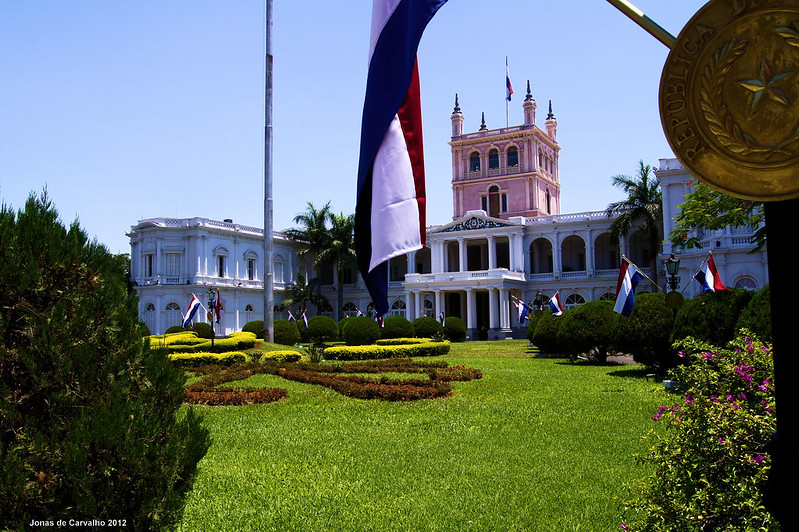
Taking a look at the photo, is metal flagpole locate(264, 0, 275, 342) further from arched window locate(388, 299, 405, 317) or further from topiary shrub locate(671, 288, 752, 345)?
arched window locate(388, 299, 405, 317)

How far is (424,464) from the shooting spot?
22.2ft

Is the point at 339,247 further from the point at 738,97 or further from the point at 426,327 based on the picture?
the point at 738,97

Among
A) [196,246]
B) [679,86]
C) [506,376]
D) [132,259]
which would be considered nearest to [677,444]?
[679,86]

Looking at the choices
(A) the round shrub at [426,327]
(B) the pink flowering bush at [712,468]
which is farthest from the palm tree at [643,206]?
(B) the pink flowering bush at [712,468]

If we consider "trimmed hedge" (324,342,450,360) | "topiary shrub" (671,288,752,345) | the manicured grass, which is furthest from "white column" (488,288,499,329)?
the manicured grass

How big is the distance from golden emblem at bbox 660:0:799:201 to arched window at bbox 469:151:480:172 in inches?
2050

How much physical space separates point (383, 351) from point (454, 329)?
1730cm

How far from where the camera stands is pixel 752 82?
2012 millimetres

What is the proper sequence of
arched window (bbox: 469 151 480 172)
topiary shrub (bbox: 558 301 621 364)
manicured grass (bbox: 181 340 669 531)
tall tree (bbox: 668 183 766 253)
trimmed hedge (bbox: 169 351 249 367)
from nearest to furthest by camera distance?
1. manicured grass (bbox: 181 340 669 531)
2. tall tree (bbox: 668 183 766 253)
3. trimmed hedge (bbox: 169 351 249 367)
4. topiary shrub (bbox: 558 301 621 364)
5. arched window (bbox: 469 151 480 172)

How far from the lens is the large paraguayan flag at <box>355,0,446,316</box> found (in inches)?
136

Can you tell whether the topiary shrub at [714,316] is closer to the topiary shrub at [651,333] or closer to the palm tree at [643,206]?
the topiary shrub at [651,333]

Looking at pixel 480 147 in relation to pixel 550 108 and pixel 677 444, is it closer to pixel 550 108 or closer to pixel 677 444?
pixel 550 108

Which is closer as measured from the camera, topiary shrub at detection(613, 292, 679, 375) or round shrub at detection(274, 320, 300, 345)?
topiary shrub at detection(613, 292, 679, 375)

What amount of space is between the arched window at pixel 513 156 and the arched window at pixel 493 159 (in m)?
1.09
